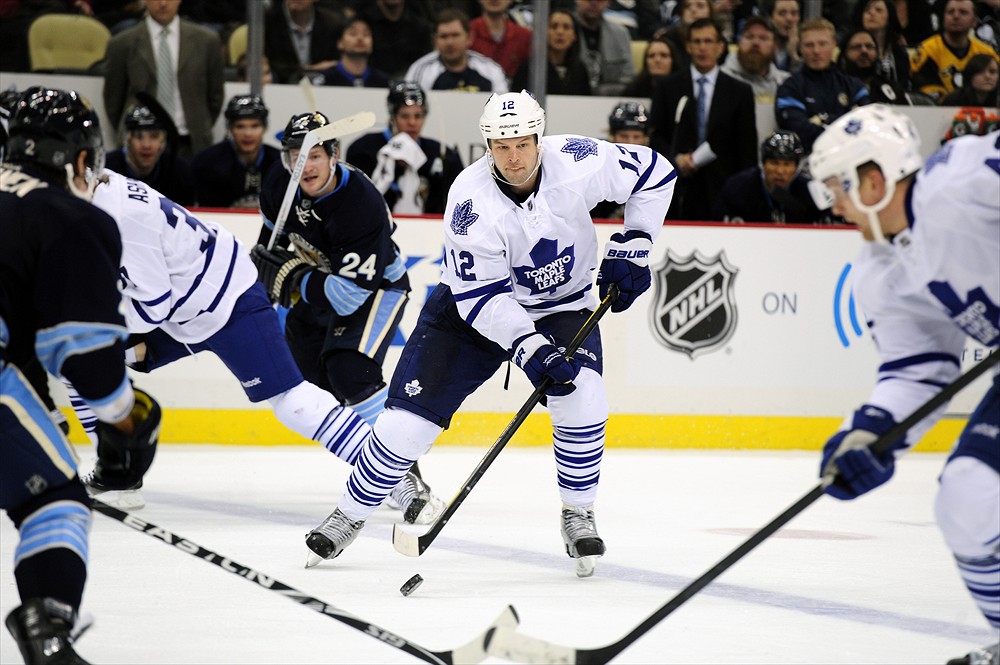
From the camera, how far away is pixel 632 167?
384 centimetres

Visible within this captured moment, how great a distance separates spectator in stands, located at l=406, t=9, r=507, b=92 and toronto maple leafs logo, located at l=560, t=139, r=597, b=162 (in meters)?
2.77

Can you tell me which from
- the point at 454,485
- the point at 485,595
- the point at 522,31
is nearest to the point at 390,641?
the point at 485,595

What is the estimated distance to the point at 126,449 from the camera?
2309mm

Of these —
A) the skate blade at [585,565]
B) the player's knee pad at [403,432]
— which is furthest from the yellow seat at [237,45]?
the skate blade at [585,565]

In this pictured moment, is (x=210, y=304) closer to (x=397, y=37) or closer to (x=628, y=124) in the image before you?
(x=628, y=124)

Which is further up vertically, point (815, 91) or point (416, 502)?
→ point (815, 91)

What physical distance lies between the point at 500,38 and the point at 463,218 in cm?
335

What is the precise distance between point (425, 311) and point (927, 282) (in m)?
1.75

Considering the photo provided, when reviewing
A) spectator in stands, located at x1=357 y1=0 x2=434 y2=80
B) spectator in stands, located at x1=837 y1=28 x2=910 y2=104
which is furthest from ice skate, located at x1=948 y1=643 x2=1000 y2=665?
spectator in stands, located at x1=357 y1=0 x2=434 y2=80

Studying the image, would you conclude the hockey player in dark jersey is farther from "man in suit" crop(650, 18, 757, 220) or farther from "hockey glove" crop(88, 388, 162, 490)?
"man in suit" crop(650, 18, 757, 220)

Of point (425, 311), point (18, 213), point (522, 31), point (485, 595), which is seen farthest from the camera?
point (522, 31)

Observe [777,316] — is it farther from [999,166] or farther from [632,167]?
[999,166]

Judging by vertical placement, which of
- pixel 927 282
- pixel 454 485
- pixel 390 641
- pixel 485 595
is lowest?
pixel 454 485

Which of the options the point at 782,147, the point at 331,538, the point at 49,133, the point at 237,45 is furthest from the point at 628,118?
the point at 49,133
